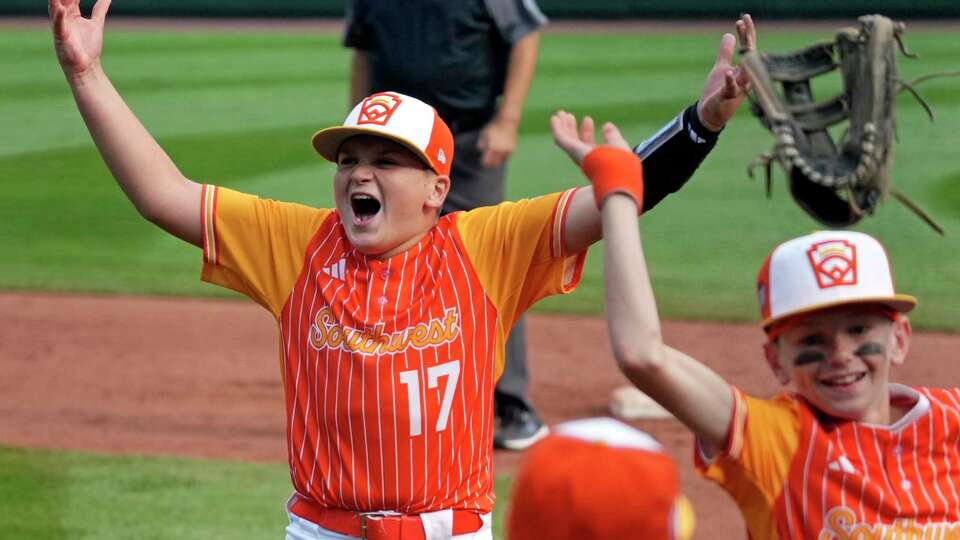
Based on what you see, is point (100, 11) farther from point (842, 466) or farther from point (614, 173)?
point (842, 466)

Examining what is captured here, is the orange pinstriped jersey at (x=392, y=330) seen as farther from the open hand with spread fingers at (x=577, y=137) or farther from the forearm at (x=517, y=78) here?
the forearm at (x=517, y=78)

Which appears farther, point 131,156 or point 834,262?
point 131,156

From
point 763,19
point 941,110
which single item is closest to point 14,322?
point 941,110

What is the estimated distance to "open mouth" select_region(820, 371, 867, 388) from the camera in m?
2.75

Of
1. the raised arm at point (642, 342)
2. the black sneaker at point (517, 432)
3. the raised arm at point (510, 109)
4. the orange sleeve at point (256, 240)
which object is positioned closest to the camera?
the raised arm at point (642, 342)

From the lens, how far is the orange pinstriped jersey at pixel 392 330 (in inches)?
130

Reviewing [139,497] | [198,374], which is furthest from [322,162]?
[139,497]

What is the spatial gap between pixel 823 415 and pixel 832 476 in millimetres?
143

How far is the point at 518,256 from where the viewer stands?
3436 millimetres

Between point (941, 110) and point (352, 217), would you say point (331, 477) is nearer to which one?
point (352, 217)

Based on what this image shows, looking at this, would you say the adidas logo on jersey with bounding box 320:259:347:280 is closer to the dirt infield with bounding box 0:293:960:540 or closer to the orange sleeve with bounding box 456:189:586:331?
the orange sleeve with bounding box 456:189:586:331

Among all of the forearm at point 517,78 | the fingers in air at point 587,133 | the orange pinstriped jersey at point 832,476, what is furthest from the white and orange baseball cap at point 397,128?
the forearm at point 517,78

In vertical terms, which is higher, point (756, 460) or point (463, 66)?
point (463, 66)

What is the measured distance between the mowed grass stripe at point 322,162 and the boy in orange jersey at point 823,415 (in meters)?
5.67
